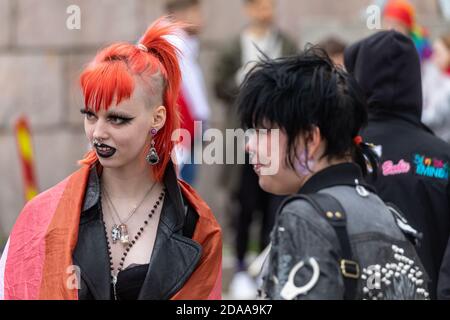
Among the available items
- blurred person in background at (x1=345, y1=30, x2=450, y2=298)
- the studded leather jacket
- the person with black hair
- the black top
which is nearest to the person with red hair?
the black top

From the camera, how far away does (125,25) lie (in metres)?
8.85

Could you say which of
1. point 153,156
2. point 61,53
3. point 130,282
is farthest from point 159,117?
point 61,53

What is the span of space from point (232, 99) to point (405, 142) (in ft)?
11.4

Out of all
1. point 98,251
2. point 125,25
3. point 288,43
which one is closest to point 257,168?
point 98,251

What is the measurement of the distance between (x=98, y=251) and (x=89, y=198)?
0.59 feet

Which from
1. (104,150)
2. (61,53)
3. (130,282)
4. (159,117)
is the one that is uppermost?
(61,53)

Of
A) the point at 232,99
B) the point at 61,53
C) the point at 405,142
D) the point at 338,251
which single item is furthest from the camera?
the point at 61,53

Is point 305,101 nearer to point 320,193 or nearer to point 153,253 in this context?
point 320,193

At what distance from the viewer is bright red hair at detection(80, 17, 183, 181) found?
3701 millimetres

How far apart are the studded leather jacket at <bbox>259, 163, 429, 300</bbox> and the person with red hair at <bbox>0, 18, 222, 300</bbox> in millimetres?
591

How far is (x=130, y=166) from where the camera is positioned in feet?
12.7

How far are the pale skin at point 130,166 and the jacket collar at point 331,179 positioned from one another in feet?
2.31

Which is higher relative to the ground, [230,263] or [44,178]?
[44,178]
